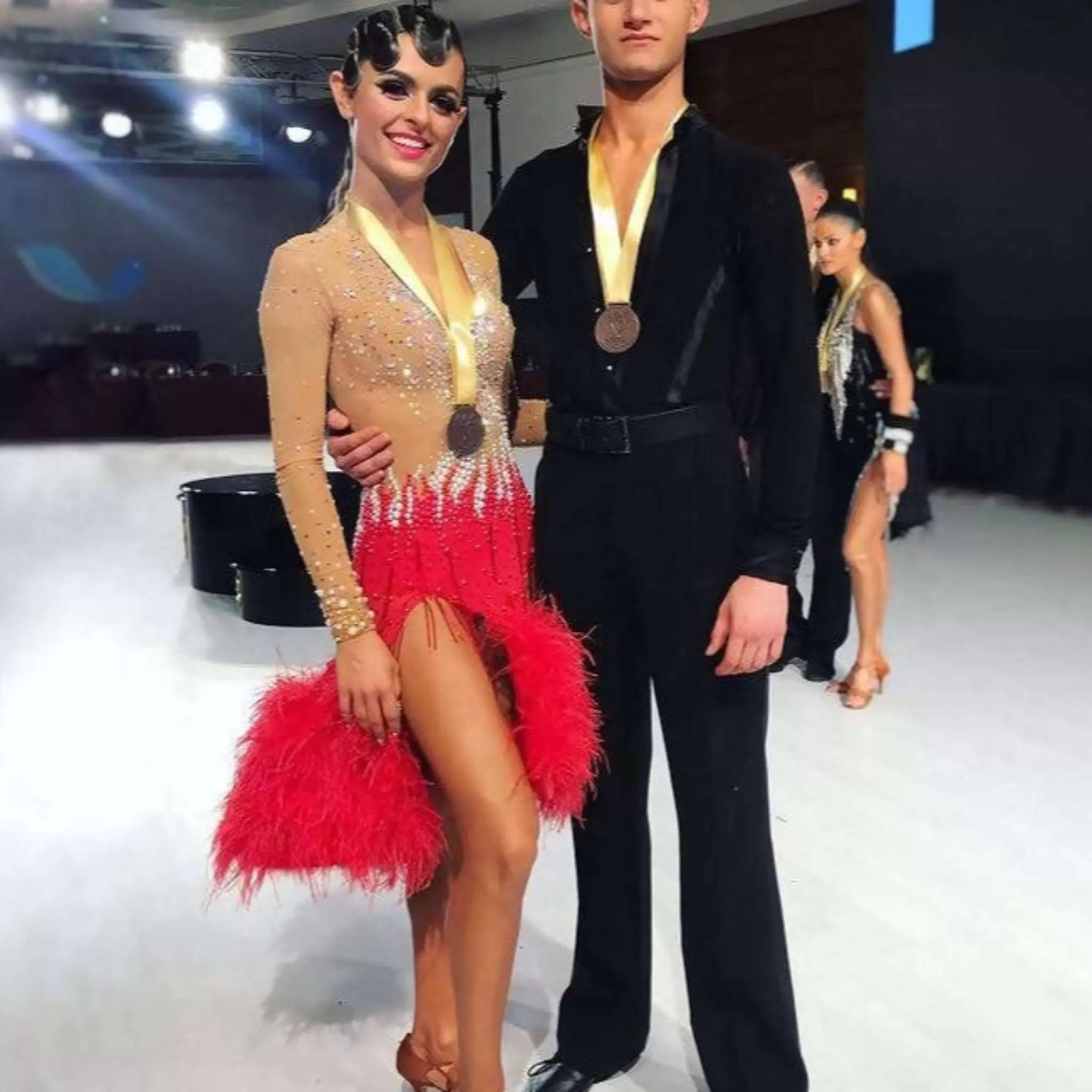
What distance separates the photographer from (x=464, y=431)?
1524 mm

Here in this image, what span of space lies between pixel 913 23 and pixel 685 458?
311 inches

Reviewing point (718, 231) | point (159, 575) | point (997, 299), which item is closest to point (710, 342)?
point (718, 231)

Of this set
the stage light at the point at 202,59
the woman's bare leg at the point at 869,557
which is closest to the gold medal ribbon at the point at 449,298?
the woman's bare leg at the point at 869,557

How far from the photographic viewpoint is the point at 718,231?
1.43 metres

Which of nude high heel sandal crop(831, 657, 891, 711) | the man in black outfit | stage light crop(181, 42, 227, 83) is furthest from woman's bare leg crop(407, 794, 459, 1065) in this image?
stage light crop(181, 42, 227, 83)

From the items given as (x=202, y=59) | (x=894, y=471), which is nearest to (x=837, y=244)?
(x=894, y=471)

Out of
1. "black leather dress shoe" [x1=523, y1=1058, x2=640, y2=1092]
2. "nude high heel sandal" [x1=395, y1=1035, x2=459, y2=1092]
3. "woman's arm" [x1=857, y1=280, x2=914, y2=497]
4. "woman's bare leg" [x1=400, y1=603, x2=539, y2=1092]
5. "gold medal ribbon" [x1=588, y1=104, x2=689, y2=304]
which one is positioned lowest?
"black leather dress shoe" [x1=523, y1=1058, x2=640, y2=1092]

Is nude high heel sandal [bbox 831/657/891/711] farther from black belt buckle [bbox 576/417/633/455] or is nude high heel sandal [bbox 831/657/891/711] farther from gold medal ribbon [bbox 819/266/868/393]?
black belt buckle [bbox 576/417/633/455]

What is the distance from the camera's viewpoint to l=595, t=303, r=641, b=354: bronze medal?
1.45 m

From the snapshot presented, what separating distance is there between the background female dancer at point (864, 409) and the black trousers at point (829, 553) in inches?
0.7

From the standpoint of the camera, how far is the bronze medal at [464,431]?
4.99 ft

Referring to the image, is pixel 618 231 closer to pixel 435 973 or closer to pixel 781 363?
pixel 781 363

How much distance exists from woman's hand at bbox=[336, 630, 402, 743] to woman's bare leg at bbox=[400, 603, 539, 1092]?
22mm

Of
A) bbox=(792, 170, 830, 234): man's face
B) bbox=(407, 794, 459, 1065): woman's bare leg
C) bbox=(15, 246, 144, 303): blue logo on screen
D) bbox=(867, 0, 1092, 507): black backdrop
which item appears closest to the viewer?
bbox=(407, 794, 459, 1065): woman's bare leg
